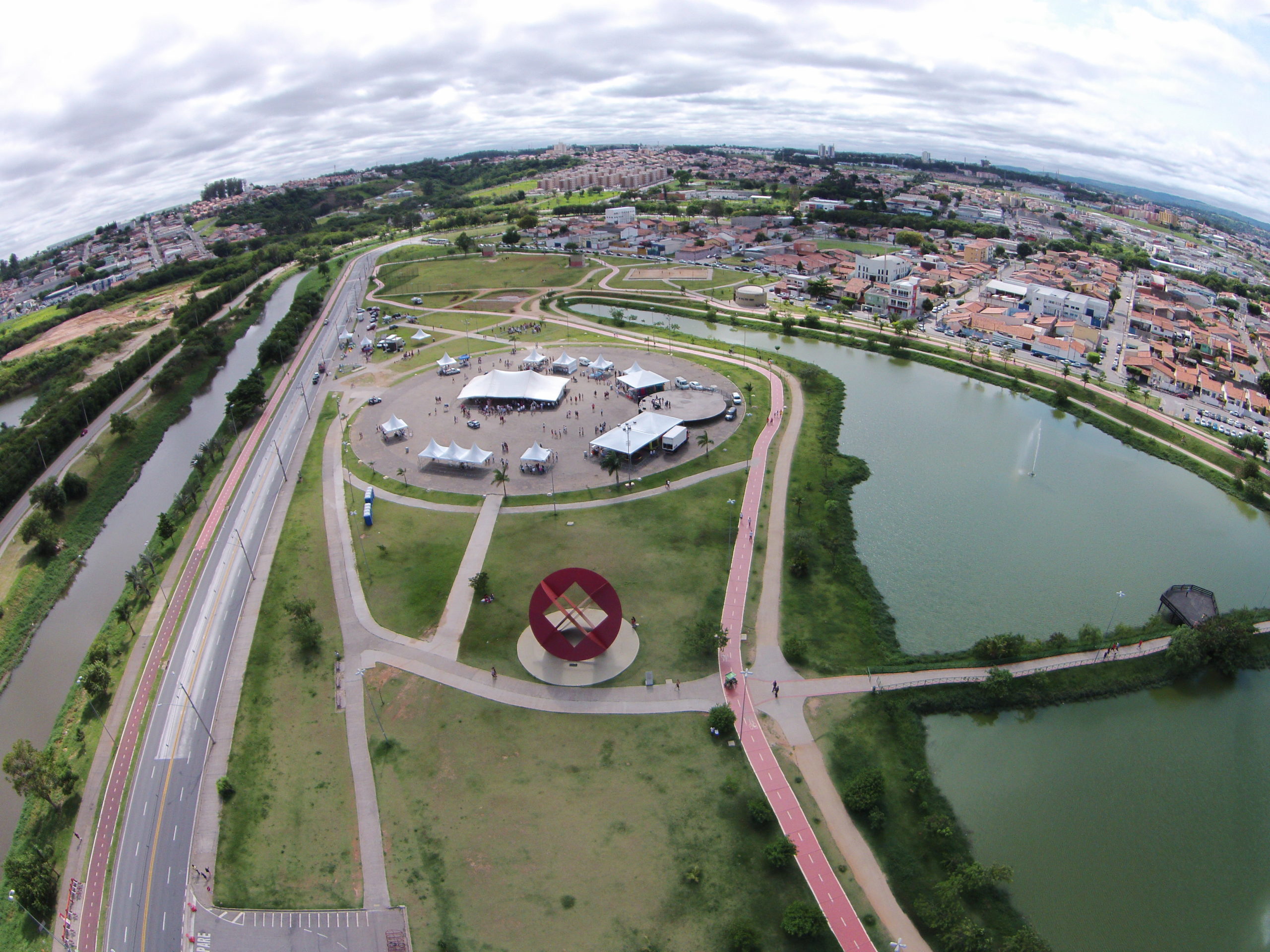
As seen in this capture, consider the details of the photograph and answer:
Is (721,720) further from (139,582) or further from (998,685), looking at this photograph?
(139,582)

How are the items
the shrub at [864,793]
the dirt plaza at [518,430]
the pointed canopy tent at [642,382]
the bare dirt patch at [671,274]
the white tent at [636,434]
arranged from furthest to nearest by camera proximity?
the bare dirt patch at [671,274] < the pointed canopy tent at [642,382] < the white tent at [636,434] < the dirt plaza at [518,430] < the shrub at [864,793]

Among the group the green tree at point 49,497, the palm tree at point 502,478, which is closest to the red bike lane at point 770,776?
the palm tree at point 502,478

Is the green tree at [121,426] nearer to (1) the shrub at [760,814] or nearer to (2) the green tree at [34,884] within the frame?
(2) the green tree at [34,884]

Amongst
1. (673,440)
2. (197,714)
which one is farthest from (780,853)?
(673,440)

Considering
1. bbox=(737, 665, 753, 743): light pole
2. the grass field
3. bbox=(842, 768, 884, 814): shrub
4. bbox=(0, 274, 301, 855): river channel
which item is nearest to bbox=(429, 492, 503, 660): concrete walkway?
bbox=(737, 665, 753, 743): light pole

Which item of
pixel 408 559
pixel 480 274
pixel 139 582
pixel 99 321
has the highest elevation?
pixel 480 274

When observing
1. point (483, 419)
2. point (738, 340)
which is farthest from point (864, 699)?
point (738, 340)
